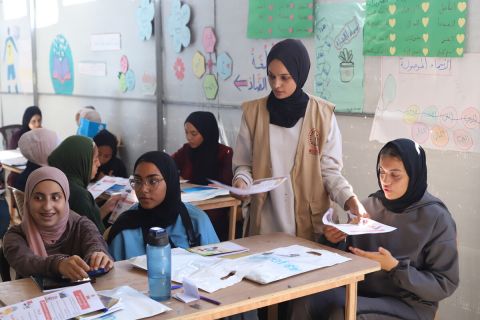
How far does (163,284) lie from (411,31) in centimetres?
224

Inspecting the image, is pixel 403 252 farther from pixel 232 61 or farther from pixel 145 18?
pixel 145 18

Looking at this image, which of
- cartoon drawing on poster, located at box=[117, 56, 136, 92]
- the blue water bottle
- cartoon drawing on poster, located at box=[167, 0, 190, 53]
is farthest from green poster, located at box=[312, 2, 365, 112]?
cartoon drawing on poster, located at box=[117, 56, 136, 92]

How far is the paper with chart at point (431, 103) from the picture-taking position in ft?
10.4

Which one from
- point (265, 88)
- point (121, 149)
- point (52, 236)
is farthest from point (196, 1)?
point (52, 236)

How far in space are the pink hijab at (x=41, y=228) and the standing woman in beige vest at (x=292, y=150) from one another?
0.76 meters

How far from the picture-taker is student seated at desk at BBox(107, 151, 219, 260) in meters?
2.58

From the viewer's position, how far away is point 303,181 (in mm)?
2820

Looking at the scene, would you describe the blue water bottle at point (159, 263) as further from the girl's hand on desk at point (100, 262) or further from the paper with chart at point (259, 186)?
the paper with chart at point (259, 186)

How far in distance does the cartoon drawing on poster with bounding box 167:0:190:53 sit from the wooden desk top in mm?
3519

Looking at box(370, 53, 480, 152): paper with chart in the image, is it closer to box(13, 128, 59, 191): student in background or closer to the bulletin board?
the bulletin board

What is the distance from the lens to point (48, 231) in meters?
2.49

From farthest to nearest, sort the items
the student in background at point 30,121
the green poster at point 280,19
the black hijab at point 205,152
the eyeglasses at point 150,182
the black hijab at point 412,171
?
the student in background at point 30,121
the black hijab at point 205,152
the green poster at point 280,19
the eyeglasses at point 150,182
the black hijab at point 412,171

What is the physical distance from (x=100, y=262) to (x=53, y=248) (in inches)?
16.3

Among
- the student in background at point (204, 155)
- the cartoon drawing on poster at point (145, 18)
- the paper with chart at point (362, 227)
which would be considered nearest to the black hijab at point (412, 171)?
the paper with chart at point (362, 227)
